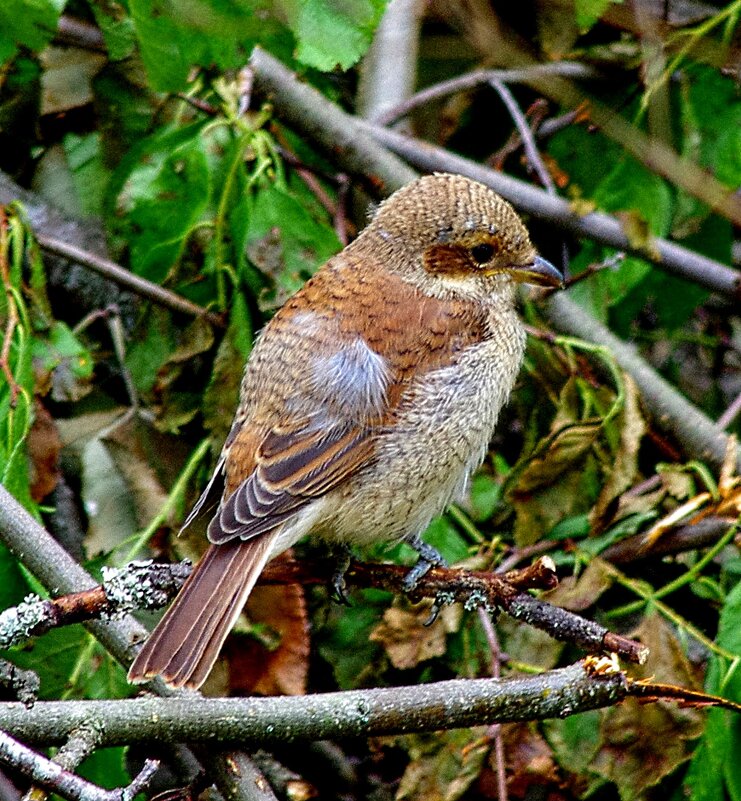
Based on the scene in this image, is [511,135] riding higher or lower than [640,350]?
higher

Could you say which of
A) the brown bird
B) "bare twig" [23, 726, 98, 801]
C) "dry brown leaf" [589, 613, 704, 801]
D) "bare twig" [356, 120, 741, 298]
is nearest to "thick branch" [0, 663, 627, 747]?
"bare twig" [23, 726, 98, 801]

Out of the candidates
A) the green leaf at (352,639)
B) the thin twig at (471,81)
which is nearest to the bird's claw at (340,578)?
the green leaf at (352,639)

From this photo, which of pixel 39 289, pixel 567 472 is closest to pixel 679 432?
pixel 567 472

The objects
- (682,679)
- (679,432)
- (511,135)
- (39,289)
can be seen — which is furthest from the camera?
(511,135)

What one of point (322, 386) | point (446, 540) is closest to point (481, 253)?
point (322, 386)

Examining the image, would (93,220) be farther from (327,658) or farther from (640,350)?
(640,350)

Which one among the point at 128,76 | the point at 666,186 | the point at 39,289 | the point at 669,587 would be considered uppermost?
the point at 128,76

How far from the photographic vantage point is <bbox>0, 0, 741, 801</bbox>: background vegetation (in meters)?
3.13

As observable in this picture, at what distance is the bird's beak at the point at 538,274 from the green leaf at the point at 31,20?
4.60ft

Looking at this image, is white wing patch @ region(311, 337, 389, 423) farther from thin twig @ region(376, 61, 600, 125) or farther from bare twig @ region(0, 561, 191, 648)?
thin twig @ region(376, 61, 600, 125)

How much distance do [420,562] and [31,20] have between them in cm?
169

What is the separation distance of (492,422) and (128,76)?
5.66ft

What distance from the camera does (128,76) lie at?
13.1 ft

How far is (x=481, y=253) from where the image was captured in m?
3.49
